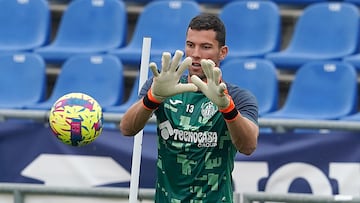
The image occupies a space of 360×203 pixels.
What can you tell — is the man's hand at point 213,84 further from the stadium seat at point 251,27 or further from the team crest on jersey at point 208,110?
the stadium seat at point 251,27

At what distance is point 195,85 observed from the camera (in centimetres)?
440

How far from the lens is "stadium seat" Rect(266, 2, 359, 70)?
352 inches

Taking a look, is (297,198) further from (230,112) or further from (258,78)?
(258,78)

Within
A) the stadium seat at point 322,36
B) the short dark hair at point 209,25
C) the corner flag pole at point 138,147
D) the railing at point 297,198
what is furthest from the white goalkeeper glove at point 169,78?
the stadium seat at point 322,36

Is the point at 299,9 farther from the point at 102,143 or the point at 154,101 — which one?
the point at 154,101

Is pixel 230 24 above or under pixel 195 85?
above

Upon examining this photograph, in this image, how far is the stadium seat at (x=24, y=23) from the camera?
989cm

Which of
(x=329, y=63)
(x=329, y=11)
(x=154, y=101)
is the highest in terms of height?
(x=329, y=11)

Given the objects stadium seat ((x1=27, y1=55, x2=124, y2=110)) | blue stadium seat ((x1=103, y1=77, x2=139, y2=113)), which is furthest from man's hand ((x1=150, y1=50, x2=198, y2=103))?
stadium seat ((x1=27, y1=55, x2=124, y2=110))

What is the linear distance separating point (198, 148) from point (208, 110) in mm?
205

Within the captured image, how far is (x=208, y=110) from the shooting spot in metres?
4.79

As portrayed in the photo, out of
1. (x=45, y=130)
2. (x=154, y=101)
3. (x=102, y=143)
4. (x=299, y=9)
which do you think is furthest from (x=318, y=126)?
(x=299, y=9)

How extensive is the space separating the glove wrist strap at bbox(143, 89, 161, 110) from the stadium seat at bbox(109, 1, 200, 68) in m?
4.60

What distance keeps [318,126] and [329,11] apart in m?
2.62
